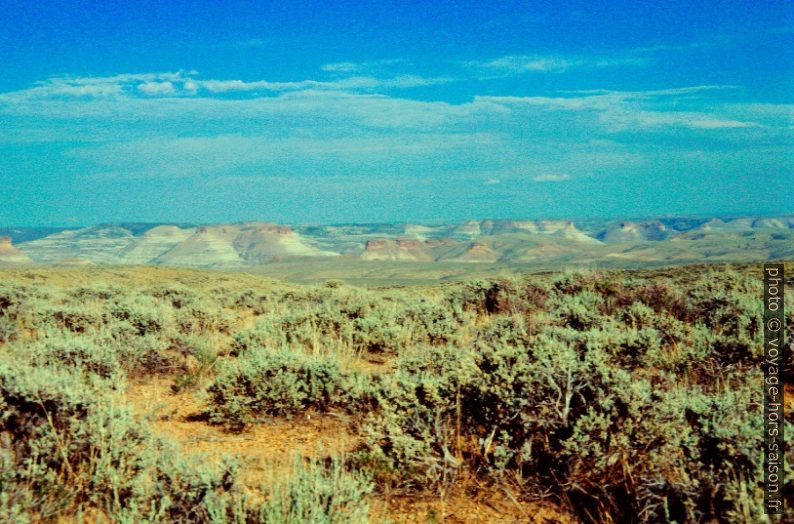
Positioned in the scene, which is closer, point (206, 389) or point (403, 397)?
point (403, 397)

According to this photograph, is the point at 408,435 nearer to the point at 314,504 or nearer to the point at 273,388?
the point at 314,504

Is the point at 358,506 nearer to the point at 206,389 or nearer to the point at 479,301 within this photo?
the point at 206,389

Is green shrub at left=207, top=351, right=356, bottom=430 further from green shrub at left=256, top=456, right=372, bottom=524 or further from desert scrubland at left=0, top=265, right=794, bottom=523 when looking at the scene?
green shrub at left=256, top=456, right=372, bottom=524

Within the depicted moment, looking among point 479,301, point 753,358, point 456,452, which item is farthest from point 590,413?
point 479,301

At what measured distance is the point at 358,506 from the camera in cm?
347

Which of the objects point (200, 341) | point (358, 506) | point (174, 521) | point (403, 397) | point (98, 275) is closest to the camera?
point (174, 521)

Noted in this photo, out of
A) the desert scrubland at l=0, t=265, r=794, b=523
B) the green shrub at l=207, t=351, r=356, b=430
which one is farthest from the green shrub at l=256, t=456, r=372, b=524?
the green shrub at l=207, t=351, r=356, b=430

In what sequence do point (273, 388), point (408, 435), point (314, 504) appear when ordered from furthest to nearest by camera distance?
point (273, 388) → point (408, 435) → point (314, 504)

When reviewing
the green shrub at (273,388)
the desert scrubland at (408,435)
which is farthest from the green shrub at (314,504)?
the green shrub at (273,388)

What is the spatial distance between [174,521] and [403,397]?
2267mm

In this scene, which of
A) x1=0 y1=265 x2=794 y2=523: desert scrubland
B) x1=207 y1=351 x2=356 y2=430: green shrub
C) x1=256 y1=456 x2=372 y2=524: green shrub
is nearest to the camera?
x1=256 y1=456 x2=372 y2=524: green shrub

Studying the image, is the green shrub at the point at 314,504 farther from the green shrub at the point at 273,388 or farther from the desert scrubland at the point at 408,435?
the green shrub at the point at 273,388

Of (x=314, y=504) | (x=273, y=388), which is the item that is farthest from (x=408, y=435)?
(x=273, y=388)

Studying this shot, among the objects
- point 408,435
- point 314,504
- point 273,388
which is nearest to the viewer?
point 314,504
